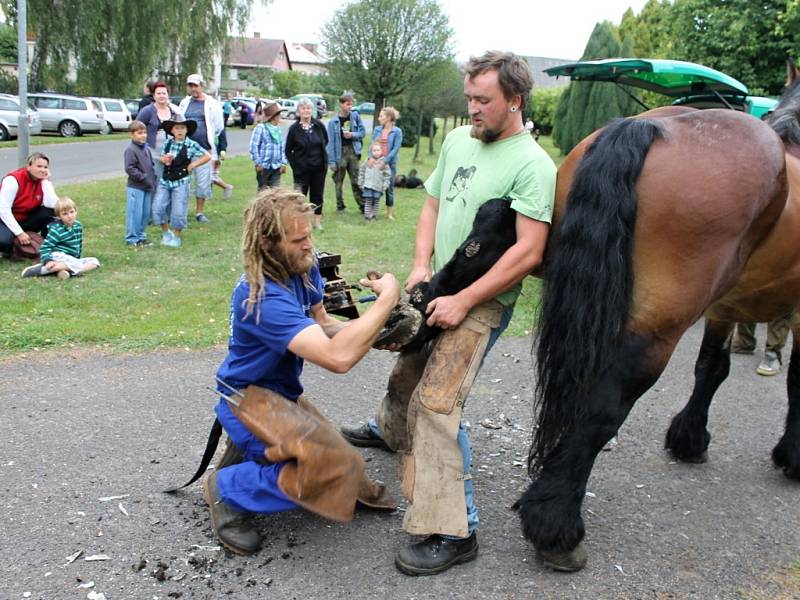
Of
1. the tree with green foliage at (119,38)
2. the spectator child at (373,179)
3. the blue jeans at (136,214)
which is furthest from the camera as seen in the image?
the tree with green foliage at (119,38)

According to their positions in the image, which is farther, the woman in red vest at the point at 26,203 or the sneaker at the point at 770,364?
the woman in red vest at the point at 26,203

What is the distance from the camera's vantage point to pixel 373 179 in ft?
37.7

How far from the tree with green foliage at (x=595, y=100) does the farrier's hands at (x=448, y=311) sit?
2077 cm

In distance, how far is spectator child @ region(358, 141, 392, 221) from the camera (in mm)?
11477

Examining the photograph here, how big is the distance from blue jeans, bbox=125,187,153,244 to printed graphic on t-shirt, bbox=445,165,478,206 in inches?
253

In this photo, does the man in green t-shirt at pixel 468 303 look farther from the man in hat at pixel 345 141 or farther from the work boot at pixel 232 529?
the man in hat at pixel 345 141

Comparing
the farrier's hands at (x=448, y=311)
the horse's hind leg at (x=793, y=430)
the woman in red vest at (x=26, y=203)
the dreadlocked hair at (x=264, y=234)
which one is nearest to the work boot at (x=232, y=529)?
the dreadlocked hair at (x=264, y=234)

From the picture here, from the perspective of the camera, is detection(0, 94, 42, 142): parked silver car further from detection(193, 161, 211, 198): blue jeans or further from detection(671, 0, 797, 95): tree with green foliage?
detection(671, 0, 797, 95): tree with green foliage

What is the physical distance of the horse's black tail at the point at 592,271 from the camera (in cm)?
256

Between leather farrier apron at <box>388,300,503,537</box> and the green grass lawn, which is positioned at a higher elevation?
leather farrier apron at <box>388,300,503,537</box>

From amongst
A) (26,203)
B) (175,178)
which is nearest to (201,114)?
(175,178)

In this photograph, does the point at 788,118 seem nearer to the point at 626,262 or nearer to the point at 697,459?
the point at 626,262

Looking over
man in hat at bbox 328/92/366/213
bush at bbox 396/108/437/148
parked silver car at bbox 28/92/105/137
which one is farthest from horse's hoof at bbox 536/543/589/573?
parked silver car at bbox 28/92/105/137

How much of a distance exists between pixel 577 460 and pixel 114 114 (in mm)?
30137
